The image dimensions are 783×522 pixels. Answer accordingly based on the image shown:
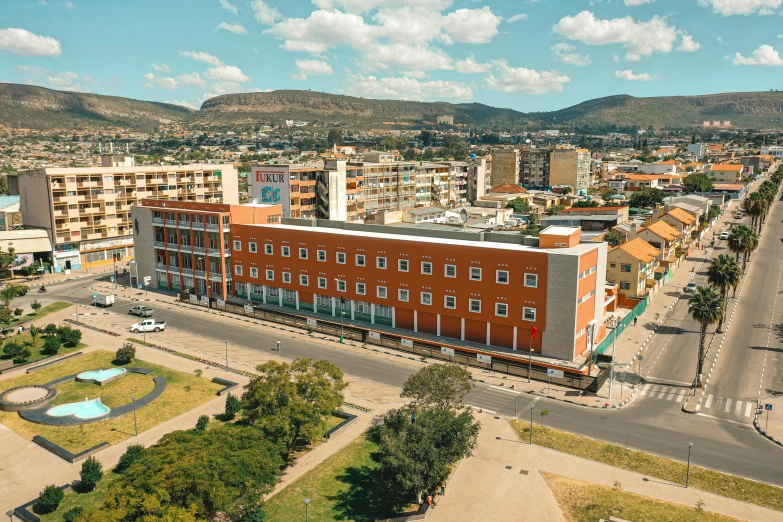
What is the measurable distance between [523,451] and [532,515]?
8.39 metres

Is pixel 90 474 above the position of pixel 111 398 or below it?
above

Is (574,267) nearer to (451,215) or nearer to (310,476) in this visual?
(310,476)

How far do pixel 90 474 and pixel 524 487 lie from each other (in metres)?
30.8

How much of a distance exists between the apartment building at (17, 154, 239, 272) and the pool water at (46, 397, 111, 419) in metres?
66.1

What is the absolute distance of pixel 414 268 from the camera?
6938cm

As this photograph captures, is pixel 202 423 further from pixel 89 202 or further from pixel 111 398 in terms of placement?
pixel 89 202

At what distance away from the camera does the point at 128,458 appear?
42000 millimetres

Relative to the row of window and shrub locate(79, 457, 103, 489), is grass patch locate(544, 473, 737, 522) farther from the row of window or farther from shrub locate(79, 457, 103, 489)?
shrub locate(79, 457, 103, 489)

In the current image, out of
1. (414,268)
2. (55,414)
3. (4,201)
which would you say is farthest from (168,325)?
(4,201)

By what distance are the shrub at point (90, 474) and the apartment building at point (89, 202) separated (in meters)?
81.5

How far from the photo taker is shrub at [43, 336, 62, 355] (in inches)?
2618

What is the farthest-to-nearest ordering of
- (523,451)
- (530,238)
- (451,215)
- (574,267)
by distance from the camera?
(451,215)
(530,238)
(574,267)
(523,451)

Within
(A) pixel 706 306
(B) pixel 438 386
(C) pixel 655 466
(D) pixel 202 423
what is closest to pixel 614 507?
(C) pixel 655 466

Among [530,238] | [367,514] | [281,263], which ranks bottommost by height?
[367,514]
